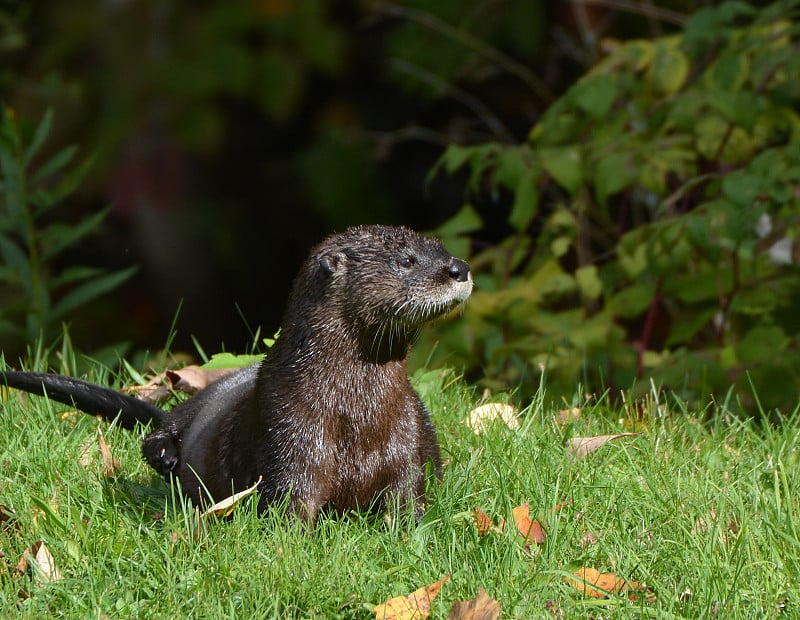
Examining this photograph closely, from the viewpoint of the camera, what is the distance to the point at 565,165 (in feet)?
14.5

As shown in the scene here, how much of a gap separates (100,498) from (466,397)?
1426 millimetres

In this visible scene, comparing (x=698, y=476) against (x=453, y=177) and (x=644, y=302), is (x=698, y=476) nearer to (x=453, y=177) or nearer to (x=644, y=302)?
(x=644, y=302)

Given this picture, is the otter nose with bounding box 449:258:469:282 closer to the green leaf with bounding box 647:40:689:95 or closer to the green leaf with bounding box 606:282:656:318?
the green leaf with bounding box 606:282:656:318

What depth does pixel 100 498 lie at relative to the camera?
3.04 meters

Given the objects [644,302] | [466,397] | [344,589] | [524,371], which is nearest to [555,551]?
[344,589]

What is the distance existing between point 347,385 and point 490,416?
0.92 m

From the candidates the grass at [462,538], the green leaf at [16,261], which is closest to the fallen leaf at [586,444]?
the grass at [462,538]

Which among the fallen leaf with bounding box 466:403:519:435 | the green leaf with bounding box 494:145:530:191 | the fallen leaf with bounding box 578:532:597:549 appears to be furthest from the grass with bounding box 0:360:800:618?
the green leaf with bounding box 494:145:530:191

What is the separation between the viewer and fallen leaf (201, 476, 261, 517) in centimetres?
285

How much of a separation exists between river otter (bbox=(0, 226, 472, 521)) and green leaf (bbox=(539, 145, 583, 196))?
4.74ft

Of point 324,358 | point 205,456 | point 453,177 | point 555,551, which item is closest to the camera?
point 555,551

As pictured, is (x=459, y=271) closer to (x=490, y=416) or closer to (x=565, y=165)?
(x=490, y=416)

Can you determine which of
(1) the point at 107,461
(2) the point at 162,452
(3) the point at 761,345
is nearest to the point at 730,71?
(3) the point at 761,345

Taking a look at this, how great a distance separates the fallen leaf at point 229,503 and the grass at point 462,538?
31 mm
